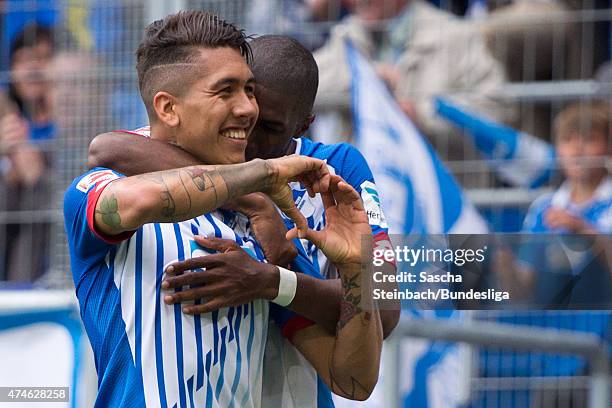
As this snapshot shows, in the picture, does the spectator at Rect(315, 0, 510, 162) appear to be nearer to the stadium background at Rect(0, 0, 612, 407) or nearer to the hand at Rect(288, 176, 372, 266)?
the stadium background at Rect(0, 0, 612, 407)

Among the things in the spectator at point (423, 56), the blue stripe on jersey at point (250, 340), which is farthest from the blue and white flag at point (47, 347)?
the spectator at point (423, 56)

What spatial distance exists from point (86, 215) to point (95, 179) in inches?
5.2

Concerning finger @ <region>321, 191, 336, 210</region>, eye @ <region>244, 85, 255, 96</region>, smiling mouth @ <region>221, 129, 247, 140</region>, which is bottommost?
finger @ <region>321, 191, 336, 210</region>

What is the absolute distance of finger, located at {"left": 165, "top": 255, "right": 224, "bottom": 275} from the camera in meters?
3.52

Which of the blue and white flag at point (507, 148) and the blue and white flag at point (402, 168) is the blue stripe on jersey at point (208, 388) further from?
the blue and white flag at point (507, 148)

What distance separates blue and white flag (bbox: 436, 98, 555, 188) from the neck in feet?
0.50

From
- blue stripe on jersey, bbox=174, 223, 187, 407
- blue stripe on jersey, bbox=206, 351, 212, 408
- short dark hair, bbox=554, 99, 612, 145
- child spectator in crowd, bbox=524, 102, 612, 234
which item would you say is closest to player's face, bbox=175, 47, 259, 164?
blue stripe on jersey, bbox=174, 223, 187, 407

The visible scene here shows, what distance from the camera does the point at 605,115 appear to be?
668 cm

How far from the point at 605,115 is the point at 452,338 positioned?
1.63m

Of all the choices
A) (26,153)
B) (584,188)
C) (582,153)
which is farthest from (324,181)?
(26,153)

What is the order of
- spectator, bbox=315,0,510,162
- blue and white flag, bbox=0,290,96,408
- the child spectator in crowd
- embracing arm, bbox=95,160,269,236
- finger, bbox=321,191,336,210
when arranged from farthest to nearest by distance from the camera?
spectator, bbox=315,0,510,162 < the child spectator in crowd < blue and white flag, bbox=0,290,96,408 < finger, bbox=321,191,336,210 < embracing arm, bbox=95,160,269,236

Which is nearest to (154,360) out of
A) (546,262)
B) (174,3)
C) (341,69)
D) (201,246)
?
(201,246)

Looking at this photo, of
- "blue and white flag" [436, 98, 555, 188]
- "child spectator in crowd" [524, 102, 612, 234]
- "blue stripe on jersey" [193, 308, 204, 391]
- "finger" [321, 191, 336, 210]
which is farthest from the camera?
"blue and white flag" [436, 98, 555, 188]

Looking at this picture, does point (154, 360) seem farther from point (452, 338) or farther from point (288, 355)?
point (452, 338)
